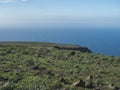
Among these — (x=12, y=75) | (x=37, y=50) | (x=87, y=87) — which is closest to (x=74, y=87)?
(x=87, y=87)

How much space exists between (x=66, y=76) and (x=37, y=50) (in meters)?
16.8

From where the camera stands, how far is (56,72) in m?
30.5

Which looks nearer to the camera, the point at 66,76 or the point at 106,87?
the point at 106,87

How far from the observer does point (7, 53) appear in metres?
41.5

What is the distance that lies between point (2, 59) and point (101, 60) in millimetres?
11153

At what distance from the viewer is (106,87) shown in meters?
25.9

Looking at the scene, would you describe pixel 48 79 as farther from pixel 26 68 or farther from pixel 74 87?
pixel 26 68

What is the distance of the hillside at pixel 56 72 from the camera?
24531mm

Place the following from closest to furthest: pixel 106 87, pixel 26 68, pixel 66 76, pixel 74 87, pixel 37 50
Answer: pixel 74 87 → pixel 106 87 → pixel 66 76 → pixel 26 68 → pixel 37 50

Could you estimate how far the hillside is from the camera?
80.5ft

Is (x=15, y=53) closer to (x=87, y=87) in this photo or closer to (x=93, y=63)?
(x=93, y=63)

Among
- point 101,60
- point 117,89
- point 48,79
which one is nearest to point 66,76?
point 48,79

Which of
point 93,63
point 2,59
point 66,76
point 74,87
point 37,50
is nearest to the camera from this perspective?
point 74,87

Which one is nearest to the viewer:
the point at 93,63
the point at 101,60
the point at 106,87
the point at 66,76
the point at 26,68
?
the point at 106,87
